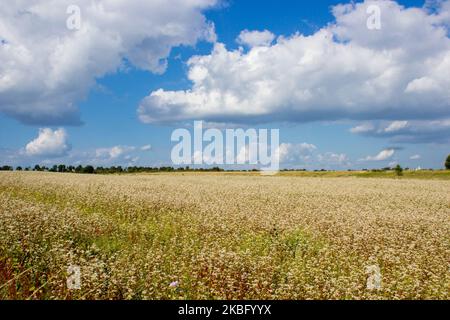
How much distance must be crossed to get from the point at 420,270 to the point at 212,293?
3.66 m

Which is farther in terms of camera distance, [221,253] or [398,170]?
[398,170]

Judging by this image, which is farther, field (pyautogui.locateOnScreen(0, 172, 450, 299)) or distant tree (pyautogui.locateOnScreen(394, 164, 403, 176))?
distant tree (pyautogui.locateOnScreen(394, 164, 403, 176))

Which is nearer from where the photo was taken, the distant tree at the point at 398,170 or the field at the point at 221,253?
the field at the point at 221,253

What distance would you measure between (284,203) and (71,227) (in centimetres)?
927

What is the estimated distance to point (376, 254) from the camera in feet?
28.3
